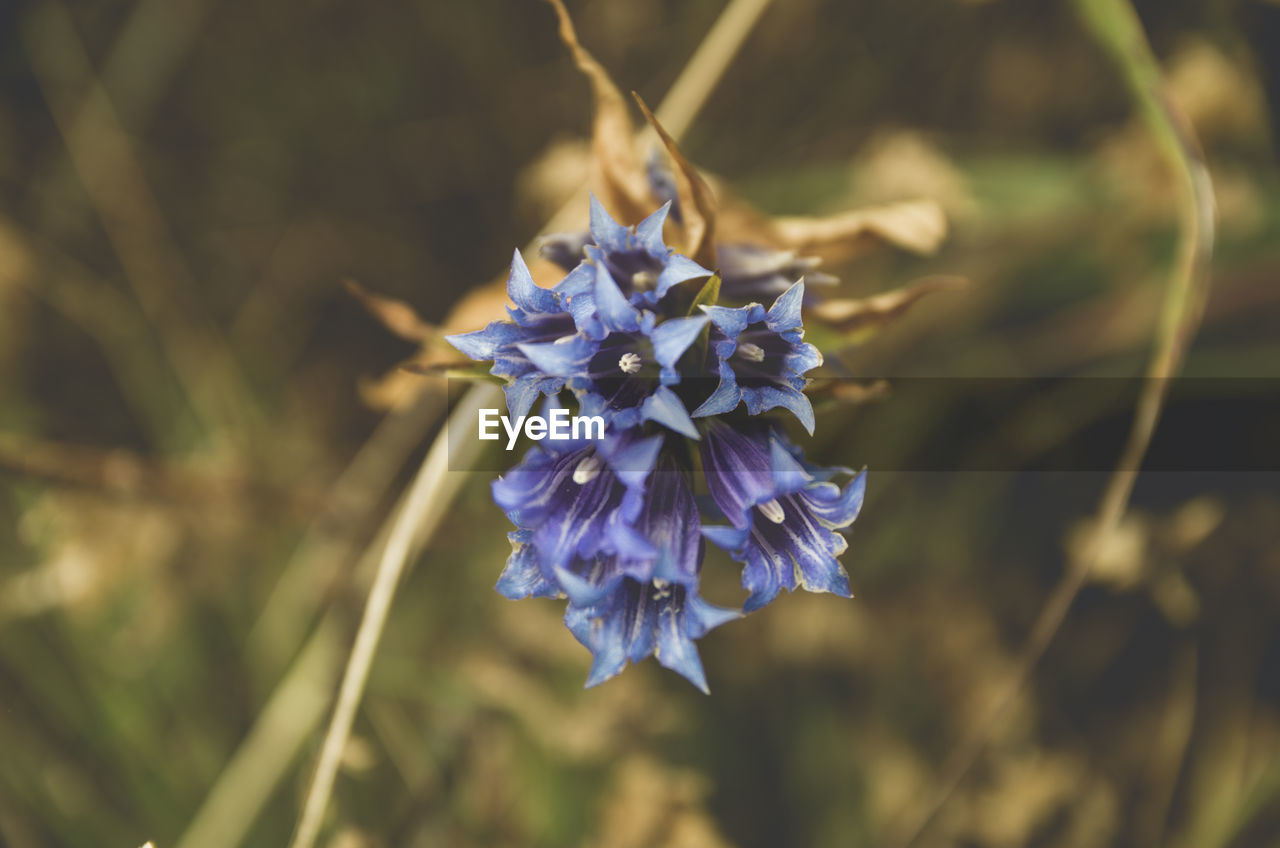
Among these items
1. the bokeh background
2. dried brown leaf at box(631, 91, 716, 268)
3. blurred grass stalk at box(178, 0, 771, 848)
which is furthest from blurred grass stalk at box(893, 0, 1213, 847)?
dried brown leaf at box(631, 91, 716, 268)

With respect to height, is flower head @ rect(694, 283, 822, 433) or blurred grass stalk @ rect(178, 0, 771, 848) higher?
blurred grass stalk @ rect(178, 0, 771, 848)

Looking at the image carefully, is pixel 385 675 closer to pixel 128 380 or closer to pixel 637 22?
pixel 128 380

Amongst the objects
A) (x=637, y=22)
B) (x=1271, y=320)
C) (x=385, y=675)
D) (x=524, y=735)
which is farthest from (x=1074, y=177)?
(x=385, y=675)

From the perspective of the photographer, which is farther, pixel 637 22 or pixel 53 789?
pixel 637 22

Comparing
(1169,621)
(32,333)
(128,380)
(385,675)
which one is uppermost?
(32,333)

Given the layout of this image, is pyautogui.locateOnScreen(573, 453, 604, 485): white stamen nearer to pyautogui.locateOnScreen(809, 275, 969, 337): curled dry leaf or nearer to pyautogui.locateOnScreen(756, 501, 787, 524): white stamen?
pyautogui.locateOnScreen(756, 501, 787, 524): white stamen

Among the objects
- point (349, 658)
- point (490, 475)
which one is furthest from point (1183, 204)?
point (349, 658)

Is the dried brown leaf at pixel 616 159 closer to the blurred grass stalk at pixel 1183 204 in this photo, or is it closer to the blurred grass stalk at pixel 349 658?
the blurred grass stalk at pixel 349 658
